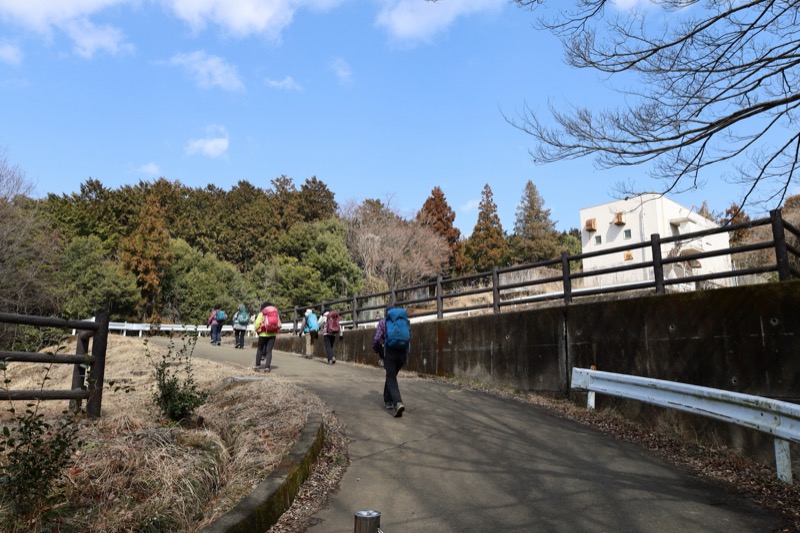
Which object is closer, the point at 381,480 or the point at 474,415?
the point at 381,480

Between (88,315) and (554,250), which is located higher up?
(554,250)

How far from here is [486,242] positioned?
53625 millimetres

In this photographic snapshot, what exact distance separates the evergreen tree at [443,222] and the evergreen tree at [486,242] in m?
1.36

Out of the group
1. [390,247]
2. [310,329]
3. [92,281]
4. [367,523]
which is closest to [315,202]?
[390,247]

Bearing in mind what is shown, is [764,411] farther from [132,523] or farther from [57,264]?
[57,264]

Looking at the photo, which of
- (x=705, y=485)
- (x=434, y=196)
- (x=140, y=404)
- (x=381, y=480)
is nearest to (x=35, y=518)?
(x=381, y=480)

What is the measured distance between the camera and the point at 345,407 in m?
8.79

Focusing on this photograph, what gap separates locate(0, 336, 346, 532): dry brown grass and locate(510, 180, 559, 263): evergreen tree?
54.1m

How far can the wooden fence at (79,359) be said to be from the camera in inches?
216

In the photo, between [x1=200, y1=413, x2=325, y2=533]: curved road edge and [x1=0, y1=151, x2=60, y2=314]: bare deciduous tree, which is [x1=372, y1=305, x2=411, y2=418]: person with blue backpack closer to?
[x1=200, y1=413, x2=325, y2=533]: curved road edge

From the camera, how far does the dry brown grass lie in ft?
13.6

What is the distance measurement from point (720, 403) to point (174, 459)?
5.70m

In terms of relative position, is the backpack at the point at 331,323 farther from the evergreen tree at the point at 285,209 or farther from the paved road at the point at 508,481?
the evergreen tree at the point at 285,209

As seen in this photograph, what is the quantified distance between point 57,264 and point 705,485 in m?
33.7
